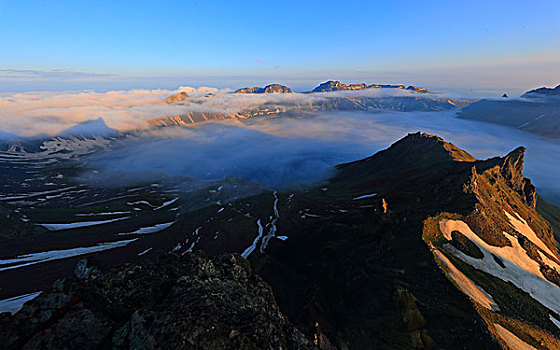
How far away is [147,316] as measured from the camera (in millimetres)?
21719

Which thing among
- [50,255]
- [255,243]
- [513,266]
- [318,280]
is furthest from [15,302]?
[513,266]

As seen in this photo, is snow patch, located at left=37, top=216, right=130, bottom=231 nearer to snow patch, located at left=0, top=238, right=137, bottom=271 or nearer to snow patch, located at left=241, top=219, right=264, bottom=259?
snow patch, located at left=0, top=238, right=137, bottom=271

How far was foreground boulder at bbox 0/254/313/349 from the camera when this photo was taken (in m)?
20.5

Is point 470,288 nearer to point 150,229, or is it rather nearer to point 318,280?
point 318,280

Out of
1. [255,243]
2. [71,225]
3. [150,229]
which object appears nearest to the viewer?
[255,243]

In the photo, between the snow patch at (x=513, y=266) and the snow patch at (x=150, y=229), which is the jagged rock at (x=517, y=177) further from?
the snow patch at (x=150, y=229)

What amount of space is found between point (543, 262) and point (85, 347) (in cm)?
11241

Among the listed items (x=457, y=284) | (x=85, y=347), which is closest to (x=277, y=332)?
(x=85, y=347)

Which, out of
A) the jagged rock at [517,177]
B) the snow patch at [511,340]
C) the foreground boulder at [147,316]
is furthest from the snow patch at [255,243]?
the jagged rock at [517,177]

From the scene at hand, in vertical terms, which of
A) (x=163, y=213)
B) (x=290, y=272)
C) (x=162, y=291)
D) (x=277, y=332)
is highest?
(x=162, y=291)

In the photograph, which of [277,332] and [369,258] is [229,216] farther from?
[277,332]

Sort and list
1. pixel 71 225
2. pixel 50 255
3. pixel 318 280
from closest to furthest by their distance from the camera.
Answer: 1. pixel 318 280
2. pixel 50 255
3. pixel 71 225

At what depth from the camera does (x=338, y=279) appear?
245 feet

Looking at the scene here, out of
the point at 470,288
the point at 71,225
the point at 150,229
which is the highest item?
the point at 470,288
